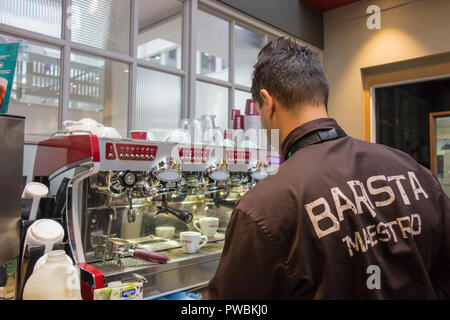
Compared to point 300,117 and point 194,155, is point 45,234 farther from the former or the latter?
point 300,117

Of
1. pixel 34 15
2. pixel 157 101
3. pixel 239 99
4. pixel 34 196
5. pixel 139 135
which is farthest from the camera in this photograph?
pixel 239 99

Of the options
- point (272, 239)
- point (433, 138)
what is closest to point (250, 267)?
point (272, 239)

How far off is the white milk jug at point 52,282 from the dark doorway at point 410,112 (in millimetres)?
3307

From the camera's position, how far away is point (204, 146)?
1774mm

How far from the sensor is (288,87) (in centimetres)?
89

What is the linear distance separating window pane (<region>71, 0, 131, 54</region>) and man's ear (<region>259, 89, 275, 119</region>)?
1.62 meters

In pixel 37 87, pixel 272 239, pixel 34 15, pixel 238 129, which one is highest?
pixel 34 15

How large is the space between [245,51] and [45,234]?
2.56 meters

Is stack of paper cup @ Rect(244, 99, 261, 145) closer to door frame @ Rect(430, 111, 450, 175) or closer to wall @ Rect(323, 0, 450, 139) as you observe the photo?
wall @ Rect(323, 0, 450, 139)

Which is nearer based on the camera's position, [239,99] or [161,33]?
[161,33]

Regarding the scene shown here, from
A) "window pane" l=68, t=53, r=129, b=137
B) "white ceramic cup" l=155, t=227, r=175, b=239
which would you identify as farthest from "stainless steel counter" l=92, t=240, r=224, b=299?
"window pane" l=68, t=53, r=129, b=137

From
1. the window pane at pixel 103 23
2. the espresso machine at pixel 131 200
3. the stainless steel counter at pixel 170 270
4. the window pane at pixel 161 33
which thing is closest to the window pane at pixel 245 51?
the window pane at pixel 161 33

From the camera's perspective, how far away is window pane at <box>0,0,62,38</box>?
186cm

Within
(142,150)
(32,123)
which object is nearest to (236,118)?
(142,150)
